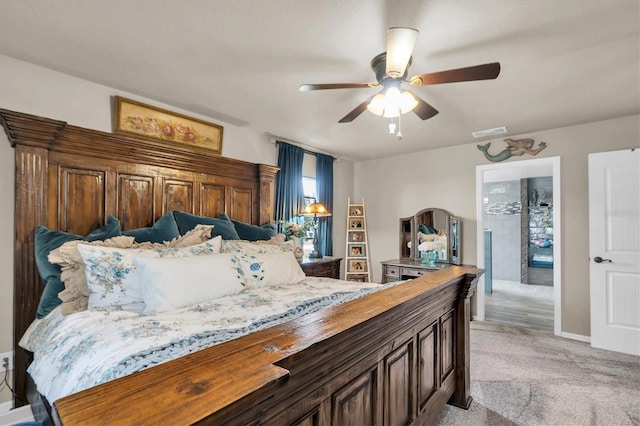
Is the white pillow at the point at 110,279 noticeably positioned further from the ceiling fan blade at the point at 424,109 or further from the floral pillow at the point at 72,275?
the ceiling fan blade at the point at 424,109

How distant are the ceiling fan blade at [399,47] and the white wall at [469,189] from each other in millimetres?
2887

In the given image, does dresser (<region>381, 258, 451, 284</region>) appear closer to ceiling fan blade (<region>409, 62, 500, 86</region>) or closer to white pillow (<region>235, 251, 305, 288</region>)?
white pillow (<region>235, 251, 305, 288</region>)

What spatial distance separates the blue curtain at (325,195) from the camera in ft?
15.1

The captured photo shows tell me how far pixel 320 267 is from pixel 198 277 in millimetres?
2094

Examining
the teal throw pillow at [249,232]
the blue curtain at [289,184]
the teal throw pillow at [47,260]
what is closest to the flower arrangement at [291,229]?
the blue curtain at [289,184]

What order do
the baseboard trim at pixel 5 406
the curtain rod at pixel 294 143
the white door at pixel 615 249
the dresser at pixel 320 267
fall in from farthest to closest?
1. the curtain rod at pixel 294 143
2. the dresser at pixel 320 267
3. the white door at pixel 615 249
4. the baseboard trim at pixel 5 406

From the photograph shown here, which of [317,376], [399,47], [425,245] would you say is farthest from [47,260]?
[425,245]

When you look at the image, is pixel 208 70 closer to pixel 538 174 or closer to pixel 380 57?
pixel 380 57

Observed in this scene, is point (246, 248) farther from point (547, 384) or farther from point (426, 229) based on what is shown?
point (426, 229)

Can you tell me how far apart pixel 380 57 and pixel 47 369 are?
7.72 feet

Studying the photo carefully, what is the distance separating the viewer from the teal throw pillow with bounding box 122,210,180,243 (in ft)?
7.57

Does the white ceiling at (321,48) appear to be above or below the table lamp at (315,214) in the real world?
above

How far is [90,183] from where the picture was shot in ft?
7.84

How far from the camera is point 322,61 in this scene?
7.00ft
